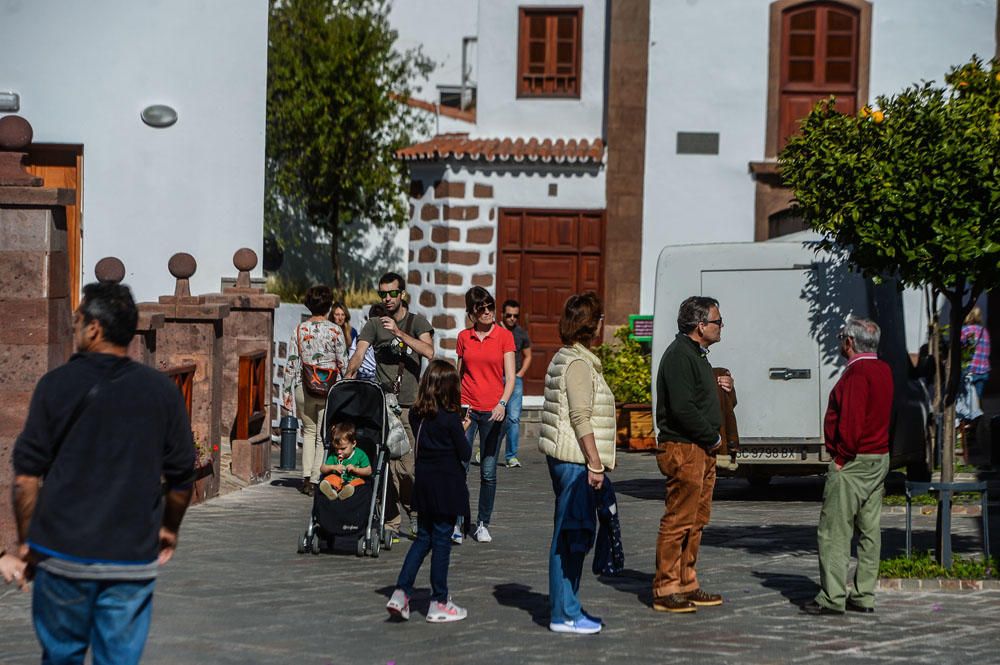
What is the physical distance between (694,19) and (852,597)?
648 inches

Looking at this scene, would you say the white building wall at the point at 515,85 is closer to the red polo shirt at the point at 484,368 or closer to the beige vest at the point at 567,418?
the red polo shirt at the point at 484,368

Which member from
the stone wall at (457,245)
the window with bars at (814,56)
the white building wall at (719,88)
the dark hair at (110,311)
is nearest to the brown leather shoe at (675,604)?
the dark hair at (110,311)

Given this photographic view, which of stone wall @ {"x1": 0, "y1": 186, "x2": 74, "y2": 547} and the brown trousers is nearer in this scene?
the brown trousers

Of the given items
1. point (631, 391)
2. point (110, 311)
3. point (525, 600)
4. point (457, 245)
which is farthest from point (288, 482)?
point (110, 311)

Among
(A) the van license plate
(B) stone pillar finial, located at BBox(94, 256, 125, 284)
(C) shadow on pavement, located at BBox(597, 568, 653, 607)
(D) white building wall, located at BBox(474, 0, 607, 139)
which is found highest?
(D) white building wall, located at BBox(474, 0, 607, 139)

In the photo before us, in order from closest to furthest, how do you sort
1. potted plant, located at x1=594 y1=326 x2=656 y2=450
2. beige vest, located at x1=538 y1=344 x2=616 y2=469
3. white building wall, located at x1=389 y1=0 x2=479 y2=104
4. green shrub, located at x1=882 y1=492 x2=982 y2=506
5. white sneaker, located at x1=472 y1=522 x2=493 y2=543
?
beige vest, located at x1=538 y1=344 x2=616 y2=469 → white sneaker, located at x1=472 y1=522 x2=493 y2=543 → green shrub, located at x1=882 y1=492 x2=982 y2=506 → potted plant, located at x1=594 y1=326 x2=656 y2=450 → white building wall, located at x1=389 y1=0 x2=479 y2=104

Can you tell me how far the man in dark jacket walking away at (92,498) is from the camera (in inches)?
224

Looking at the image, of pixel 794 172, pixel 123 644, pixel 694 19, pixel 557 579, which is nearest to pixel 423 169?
pixel 694 19

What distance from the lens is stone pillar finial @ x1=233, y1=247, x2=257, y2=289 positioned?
57.2ft

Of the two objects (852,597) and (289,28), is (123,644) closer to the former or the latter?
(852,597)

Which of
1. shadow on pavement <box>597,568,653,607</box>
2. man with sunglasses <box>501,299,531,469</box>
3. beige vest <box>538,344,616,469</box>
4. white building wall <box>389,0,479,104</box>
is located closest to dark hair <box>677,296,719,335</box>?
beige vest <box>538,344,616,469</box>

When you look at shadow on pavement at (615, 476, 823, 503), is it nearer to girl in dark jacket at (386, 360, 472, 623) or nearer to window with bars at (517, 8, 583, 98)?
girl in dark jacket at (386, 360, 472, 623)

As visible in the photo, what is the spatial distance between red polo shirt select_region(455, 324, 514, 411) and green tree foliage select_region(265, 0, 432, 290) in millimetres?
20273

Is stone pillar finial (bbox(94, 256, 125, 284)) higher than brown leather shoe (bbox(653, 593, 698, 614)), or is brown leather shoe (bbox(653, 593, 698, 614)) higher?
stone pillar finial (bbox(94, 256, 125, 284))
